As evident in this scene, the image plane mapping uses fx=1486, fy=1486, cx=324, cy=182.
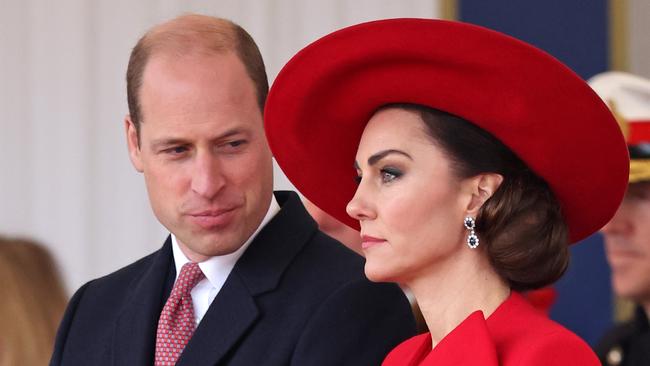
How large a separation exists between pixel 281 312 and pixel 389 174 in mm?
347

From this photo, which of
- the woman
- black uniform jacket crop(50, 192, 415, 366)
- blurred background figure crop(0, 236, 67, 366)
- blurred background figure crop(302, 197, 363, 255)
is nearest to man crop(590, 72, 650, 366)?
blurred background figure crop(302, 197, 363, 255)

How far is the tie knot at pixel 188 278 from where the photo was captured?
218 cm

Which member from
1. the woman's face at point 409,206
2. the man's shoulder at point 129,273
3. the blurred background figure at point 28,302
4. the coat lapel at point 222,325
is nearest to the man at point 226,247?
the coat lapel at point 222,325

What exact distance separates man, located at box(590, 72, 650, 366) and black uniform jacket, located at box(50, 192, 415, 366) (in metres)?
0.93

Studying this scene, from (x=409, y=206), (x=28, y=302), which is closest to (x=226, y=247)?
(x=409, y=206)

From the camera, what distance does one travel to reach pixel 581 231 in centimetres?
200

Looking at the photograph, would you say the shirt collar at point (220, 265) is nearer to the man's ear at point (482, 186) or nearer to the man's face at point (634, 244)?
the man's ear at point (482, 186)

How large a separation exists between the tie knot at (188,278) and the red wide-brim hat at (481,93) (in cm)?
29

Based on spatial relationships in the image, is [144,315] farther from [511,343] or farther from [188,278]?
[511,343]

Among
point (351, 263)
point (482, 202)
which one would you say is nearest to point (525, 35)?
point (351, 263)

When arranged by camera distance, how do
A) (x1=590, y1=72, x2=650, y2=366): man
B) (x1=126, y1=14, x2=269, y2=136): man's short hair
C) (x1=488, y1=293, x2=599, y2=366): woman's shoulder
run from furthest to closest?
1. (x1=590, y1=72, x2=650, y2=366): man
2. (x1=126, y1=14, x2=269, y2=136): man's short hair
3. (x1=488, y1=293, x2=599, y2=366): woman's shoulder

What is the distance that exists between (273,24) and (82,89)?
59 cm

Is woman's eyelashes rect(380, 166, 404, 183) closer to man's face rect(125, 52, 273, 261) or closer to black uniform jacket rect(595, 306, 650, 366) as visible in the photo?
man's face rect(125, 52, 273, 261)

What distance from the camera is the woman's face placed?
183 cm
